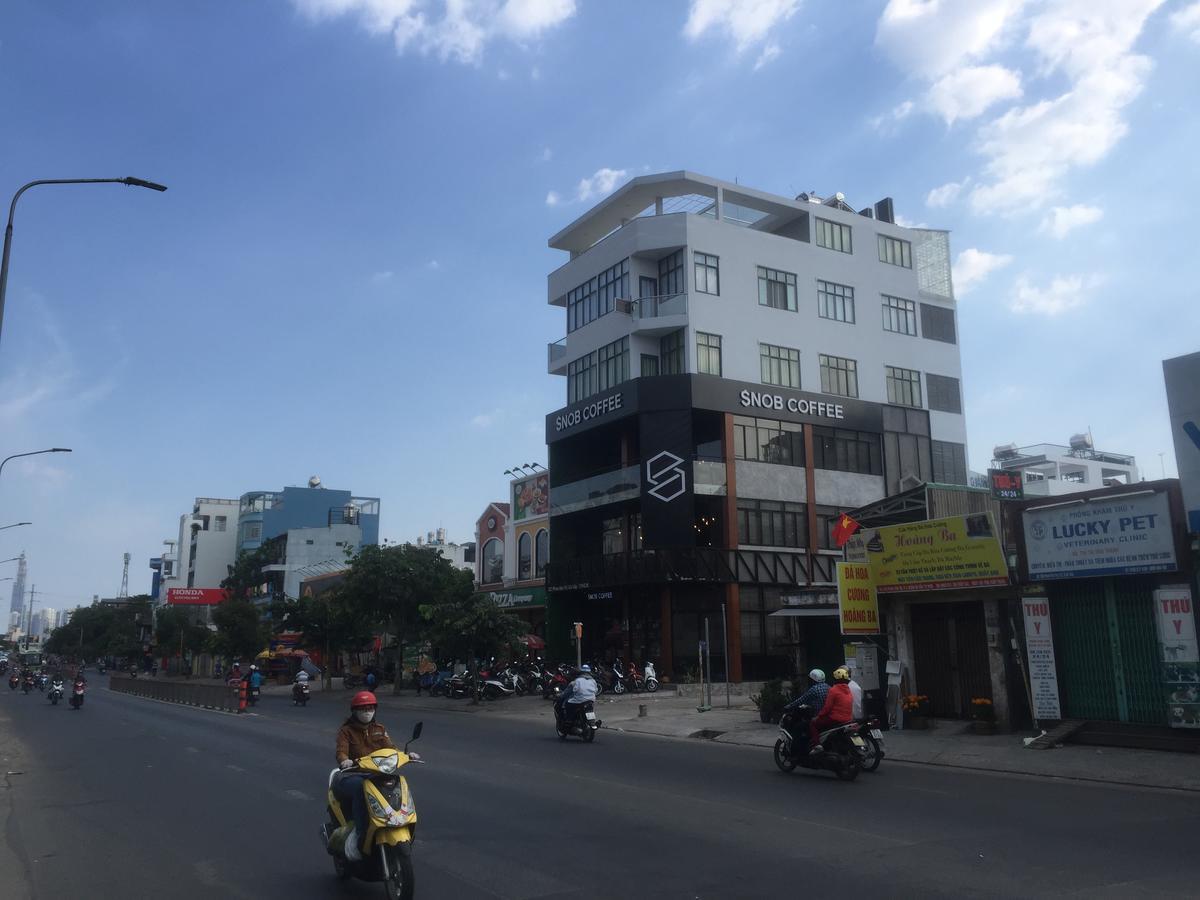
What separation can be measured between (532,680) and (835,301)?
2239 cm

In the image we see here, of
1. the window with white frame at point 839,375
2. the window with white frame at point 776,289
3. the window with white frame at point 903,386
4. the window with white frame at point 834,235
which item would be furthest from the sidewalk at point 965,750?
the window with white frame at point 834,235

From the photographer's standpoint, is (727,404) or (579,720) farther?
(727,404)

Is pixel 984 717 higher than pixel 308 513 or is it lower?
lower

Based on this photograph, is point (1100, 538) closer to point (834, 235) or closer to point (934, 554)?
point (934, 554)

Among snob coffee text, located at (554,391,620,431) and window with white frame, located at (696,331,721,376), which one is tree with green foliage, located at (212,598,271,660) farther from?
window with white frame, located at (696,331,721,376)

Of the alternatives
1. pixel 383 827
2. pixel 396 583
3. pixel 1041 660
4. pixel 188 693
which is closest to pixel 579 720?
pixel 1041 660

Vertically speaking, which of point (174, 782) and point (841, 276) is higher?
point (841, 276)

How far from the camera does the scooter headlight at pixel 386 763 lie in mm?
6992

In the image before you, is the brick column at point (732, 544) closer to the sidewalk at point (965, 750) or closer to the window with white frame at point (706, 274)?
the window with white frame at point (706, 274)

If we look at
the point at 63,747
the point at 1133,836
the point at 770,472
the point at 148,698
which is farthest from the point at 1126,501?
the point at 148,698

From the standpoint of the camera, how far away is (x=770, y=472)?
135ft

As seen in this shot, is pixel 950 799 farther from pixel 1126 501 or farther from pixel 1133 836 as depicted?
pixel 1126 501

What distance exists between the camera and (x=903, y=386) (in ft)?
153

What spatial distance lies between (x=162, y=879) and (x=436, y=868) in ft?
7.33
